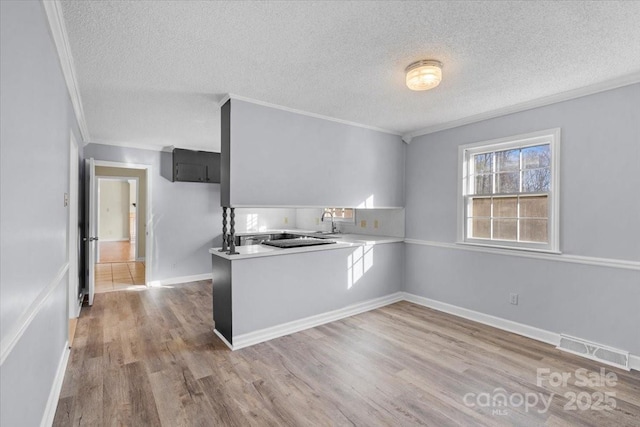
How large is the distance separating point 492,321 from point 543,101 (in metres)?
2.46

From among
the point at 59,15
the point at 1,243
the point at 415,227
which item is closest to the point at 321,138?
the point at 415,227

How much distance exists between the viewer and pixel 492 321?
11.7 ft

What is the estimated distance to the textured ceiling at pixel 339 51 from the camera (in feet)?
5.77

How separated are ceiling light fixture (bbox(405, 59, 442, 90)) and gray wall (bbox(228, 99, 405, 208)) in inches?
59.4

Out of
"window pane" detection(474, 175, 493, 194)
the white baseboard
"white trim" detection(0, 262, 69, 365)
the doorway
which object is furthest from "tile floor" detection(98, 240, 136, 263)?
the white baseboard

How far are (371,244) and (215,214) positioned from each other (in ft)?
10.8

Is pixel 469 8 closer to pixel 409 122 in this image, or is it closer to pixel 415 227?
pixel 409 122

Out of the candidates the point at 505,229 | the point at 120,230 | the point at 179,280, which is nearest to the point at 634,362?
the point at 505,229

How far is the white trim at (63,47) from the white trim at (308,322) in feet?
8.71

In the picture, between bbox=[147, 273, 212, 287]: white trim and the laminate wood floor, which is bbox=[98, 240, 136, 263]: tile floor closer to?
bbox=[147, 273, 212, 287]: white trim

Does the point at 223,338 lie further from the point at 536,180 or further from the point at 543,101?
the point at 543,101

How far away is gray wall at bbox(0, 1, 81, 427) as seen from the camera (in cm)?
113

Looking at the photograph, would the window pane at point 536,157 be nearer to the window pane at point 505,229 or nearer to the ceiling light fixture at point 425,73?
the window pane at point 505,229

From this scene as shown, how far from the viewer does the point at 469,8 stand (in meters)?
1.73
